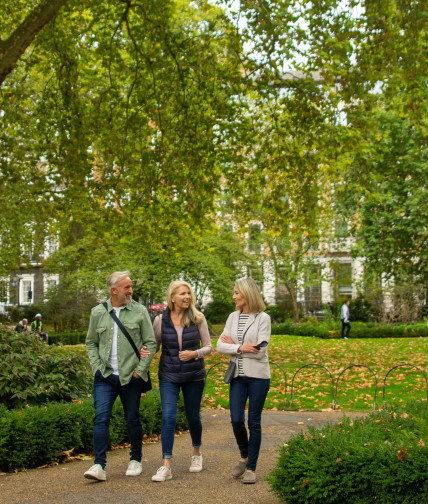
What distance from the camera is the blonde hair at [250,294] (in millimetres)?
6254

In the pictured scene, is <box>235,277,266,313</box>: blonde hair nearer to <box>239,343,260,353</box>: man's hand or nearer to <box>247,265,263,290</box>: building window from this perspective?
<box>239,343,260,353</box>: man's hand

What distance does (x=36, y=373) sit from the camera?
8.55 metres

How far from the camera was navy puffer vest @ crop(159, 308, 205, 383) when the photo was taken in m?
6.37

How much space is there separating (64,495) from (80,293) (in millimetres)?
28961

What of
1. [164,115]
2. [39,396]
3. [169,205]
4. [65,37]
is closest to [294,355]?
[169,205]

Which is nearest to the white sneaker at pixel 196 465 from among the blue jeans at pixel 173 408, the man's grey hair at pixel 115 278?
the blue jeans at pixel 173 408

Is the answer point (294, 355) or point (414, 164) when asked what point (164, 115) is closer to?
point (294, 355)

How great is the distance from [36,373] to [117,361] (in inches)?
110

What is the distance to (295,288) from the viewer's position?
3962 cm

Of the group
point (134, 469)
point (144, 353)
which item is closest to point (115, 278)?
point (144, 353)

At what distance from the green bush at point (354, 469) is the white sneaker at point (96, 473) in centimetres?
175

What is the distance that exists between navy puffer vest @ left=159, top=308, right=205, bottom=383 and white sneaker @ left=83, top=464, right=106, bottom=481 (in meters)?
1.03

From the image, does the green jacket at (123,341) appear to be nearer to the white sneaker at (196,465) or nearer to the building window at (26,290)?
the white sneaker at (196,465)

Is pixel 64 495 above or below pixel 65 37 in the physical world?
below
